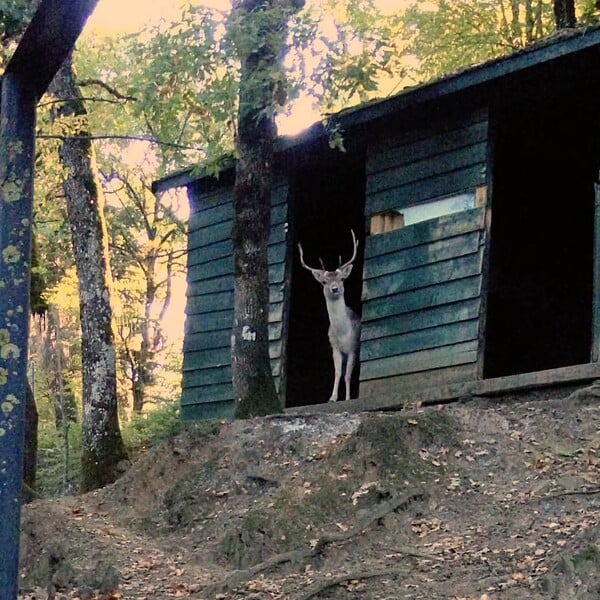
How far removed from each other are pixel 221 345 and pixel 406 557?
8086mm

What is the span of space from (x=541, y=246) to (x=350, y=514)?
840 cm

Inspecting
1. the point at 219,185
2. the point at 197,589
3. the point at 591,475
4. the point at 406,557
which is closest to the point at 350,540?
the point at 406,557

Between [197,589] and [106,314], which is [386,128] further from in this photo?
[197,589]

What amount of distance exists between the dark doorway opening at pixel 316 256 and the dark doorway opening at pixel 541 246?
2.29 m

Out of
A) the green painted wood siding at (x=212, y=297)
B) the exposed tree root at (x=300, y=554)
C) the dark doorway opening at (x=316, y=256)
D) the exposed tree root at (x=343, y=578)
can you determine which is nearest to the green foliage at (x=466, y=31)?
the dark doorway opening at (x=316, y=256)

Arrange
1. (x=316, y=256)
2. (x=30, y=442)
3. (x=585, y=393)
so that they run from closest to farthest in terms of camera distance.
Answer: (x=585, y=393), (x=30, y=442), (x=316, y=256)

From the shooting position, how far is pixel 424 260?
13.3m

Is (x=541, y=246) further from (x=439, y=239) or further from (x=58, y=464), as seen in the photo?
(x=58, y=464)

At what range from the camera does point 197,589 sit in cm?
857

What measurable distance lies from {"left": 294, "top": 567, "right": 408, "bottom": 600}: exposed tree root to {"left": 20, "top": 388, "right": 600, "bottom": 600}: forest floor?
12 mm

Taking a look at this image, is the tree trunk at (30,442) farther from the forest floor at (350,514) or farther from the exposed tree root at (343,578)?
the exposed tree root at (343,578)

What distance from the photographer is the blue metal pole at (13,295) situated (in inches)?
158

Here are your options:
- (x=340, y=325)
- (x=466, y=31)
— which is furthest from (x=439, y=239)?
(x=466, y=31)

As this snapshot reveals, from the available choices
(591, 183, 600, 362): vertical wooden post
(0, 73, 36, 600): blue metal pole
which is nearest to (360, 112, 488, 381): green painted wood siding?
(591, 183, 600, 362): vertical wooden post
